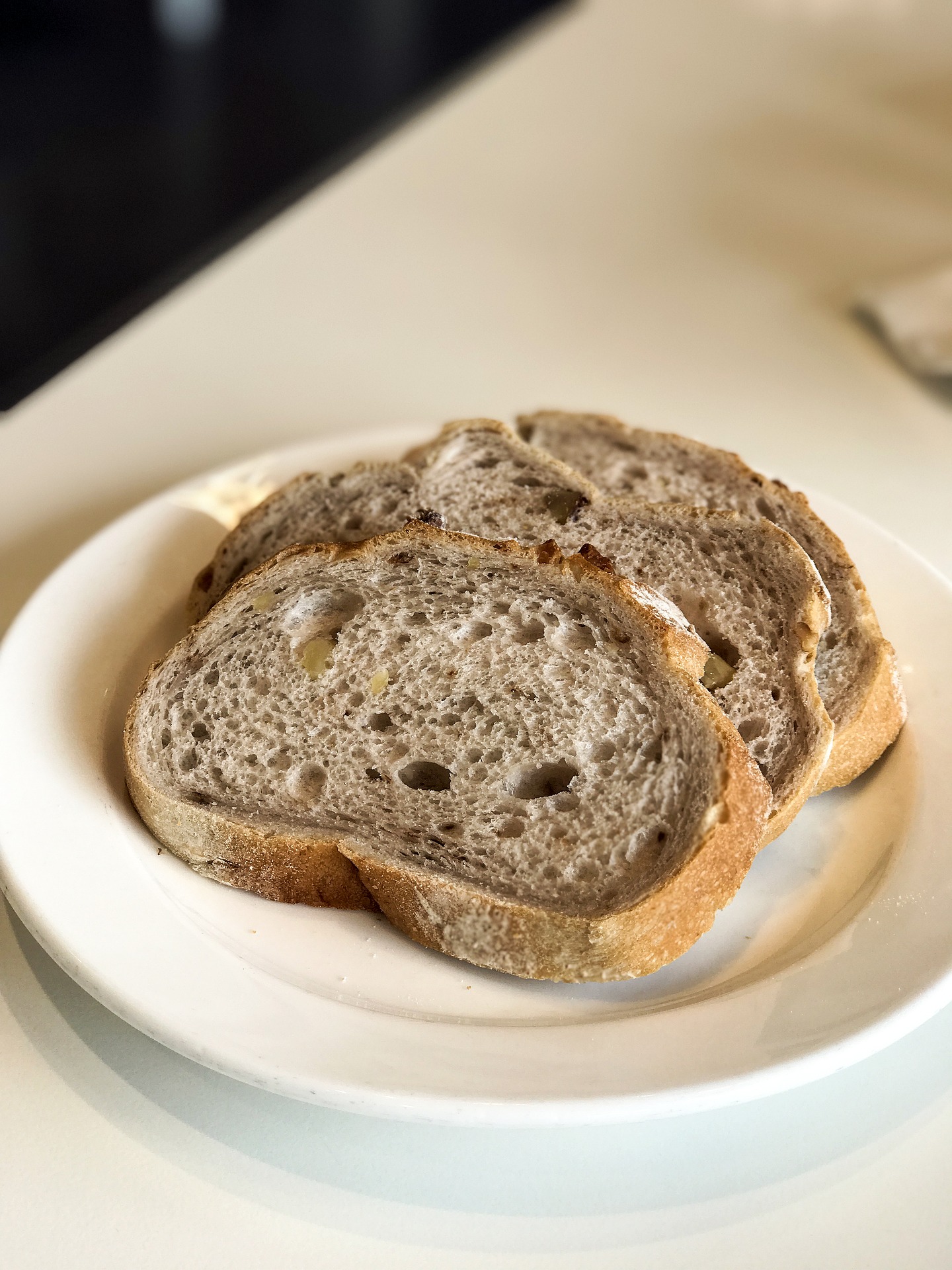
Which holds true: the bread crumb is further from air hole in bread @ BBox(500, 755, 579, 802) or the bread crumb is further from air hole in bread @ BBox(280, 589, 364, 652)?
air hole in bread @ BBox(500, 755, 579, 802)

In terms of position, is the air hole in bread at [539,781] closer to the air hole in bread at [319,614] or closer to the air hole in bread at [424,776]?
the air hole in bread at [424,776]

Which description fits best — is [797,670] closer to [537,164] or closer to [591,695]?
[591,695]

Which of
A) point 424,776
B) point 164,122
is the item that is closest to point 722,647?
point 424,776

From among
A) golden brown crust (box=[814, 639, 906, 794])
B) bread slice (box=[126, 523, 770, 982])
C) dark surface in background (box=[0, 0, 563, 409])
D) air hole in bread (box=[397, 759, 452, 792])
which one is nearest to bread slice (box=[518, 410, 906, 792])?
golden brown crust (box=[814, 639, 906, 794])

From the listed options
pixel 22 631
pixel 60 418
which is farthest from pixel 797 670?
pixel 60 418

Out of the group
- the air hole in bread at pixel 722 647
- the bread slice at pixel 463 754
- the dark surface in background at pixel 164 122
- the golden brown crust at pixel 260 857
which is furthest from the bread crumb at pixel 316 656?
the dark surface in background at pixel 164 122

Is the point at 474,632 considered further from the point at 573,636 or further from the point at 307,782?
the point at 307,782
